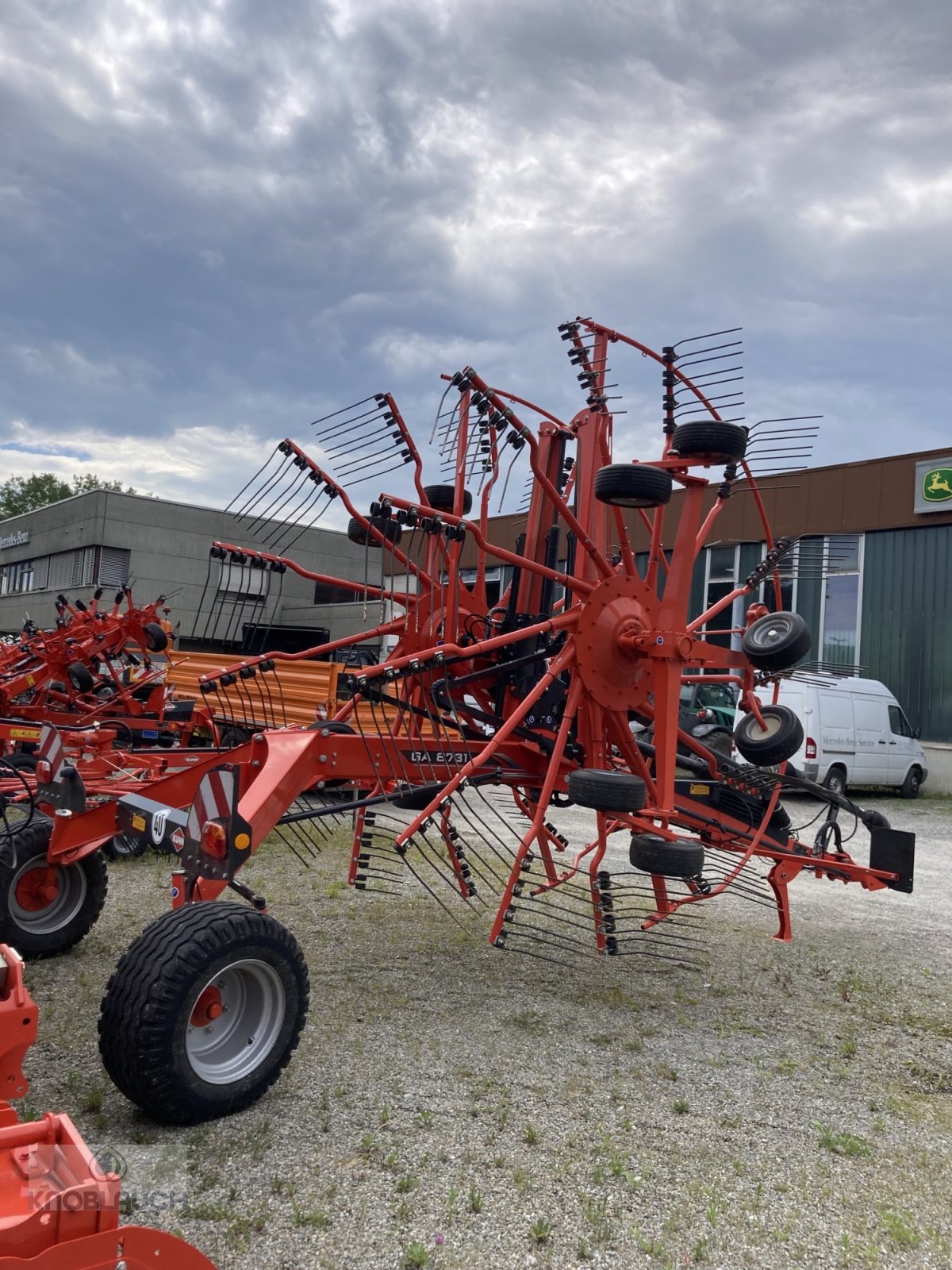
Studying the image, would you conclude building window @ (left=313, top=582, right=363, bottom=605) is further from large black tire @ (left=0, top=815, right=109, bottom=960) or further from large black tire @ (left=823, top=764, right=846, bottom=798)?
large black tire @ (left=823, top=764, right=846, bottom=798)

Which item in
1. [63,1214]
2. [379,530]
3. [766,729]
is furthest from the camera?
[766,729]

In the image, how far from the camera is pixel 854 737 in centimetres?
1606

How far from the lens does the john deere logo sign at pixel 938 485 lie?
58.9 ft

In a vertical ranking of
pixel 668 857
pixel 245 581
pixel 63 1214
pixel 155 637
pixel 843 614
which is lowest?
pixel 63 1214

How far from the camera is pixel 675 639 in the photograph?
5.43 metres

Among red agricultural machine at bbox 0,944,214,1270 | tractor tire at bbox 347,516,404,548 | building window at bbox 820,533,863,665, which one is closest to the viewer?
red agricultural machine at bbox 0,944,214,1270

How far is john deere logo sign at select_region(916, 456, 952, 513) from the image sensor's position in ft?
58.9

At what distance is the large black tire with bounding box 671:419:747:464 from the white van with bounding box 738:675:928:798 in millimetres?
10388

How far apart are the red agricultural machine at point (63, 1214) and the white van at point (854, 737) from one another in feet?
45.8

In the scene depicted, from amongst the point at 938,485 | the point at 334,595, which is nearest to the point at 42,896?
the point at 334,595

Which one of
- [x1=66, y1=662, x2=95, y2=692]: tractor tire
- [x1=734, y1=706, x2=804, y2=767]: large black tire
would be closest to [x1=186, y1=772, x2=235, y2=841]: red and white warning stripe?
[x1=734, y1=706, x2=804, y2=767]: large black tire

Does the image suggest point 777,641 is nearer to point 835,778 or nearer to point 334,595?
point 334,595

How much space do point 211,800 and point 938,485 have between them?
1737 cm

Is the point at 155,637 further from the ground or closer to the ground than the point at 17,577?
closer to the ground
